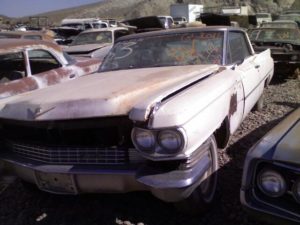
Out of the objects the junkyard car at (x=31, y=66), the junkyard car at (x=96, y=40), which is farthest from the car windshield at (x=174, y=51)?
the junkyard car at (x=96, y=40)

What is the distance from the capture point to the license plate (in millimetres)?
3359

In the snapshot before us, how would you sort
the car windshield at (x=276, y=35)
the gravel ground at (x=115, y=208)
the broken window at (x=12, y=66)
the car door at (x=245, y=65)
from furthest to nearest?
1. the car windshield at (x=276, y=35)
2. the broken window at (x=12, y=66)
3. the car door at (x=245, y=65)
4. the gravel ground at (x=115, y=208)

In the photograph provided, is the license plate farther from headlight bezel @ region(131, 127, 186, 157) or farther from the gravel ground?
headlight bezel @ region(131, 127, 186, 157)

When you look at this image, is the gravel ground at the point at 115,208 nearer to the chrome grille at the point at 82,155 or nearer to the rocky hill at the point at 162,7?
the chrome grille at the point at 82,155

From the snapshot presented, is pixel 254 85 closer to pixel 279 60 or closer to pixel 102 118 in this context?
pixel 102 118

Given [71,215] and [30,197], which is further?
[30,197]

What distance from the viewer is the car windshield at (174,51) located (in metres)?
4.80

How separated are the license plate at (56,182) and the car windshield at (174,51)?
1.89 m

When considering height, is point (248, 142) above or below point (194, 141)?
below

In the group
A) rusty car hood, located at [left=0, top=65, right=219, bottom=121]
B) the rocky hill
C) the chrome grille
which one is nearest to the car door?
rusty car hood, located at [left=0, top=65, right=219, bottom=121]

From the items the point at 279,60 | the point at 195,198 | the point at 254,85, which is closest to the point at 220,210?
the point at 195,198

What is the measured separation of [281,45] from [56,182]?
800 cm

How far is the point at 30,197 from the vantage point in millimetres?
4484

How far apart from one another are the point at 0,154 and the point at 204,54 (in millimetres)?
2324
